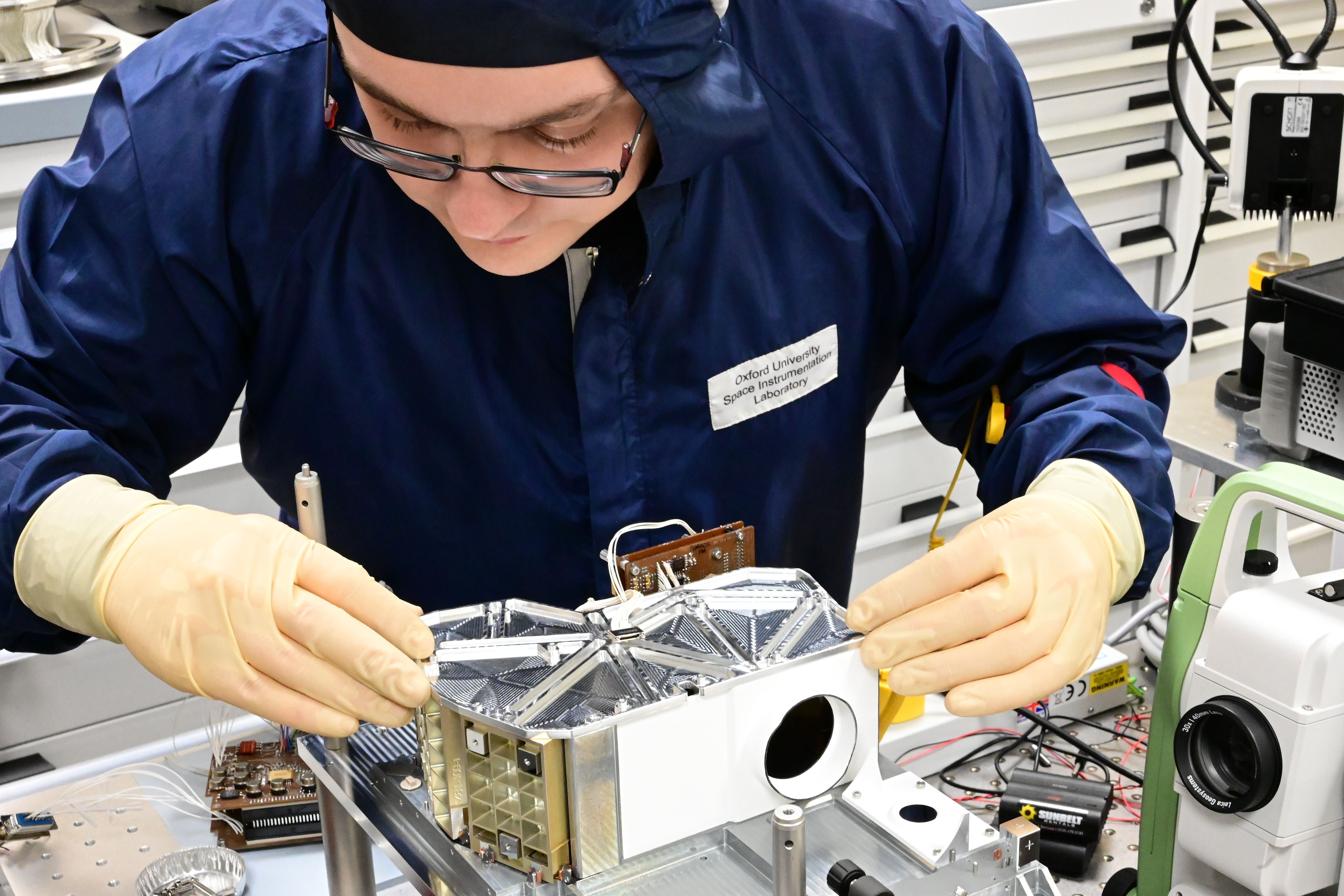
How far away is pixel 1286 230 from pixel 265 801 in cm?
162

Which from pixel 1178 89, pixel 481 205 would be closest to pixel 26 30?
pixel 481 205

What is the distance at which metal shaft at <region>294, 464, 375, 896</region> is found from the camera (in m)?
1.08

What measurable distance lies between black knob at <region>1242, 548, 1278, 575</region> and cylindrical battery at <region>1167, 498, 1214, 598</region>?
35cm

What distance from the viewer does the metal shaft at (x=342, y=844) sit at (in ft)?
3.54

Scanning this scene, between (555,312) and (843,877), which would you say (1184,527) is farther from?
(843,877)

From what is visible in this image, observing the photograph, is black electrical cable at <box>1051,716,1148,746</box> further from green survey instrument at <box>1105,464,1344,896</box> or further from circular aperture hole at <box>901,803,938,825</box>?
circular aperture hole at <box>901,803,938,825</box>

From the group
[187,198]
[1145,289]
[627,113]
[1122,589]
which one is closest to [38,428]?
[187,198]

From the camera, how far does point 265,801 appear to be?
1.43 metres

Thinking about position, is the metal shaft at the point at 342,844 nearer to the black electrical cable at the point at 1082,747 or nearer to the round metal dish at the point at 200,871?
the round metal dish at the point at 200,871

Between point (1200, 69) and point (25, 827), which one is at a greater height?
point (1200, 69)

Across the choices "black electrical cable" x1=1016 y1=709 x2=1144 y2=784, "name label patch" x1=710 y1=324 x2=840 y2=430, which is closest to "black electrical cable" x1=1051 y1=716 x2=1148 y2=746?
"black electrical cable" x1=1016 y1=709 x2=1144 y2=784

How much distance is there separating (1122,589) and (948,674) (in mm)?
255

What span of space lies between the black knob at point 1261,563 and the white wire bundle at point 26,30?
183 cm

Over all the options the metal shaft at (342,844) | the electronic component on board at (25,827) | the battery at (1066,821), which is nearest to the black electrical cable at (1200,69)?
the battery at (1066,821)
